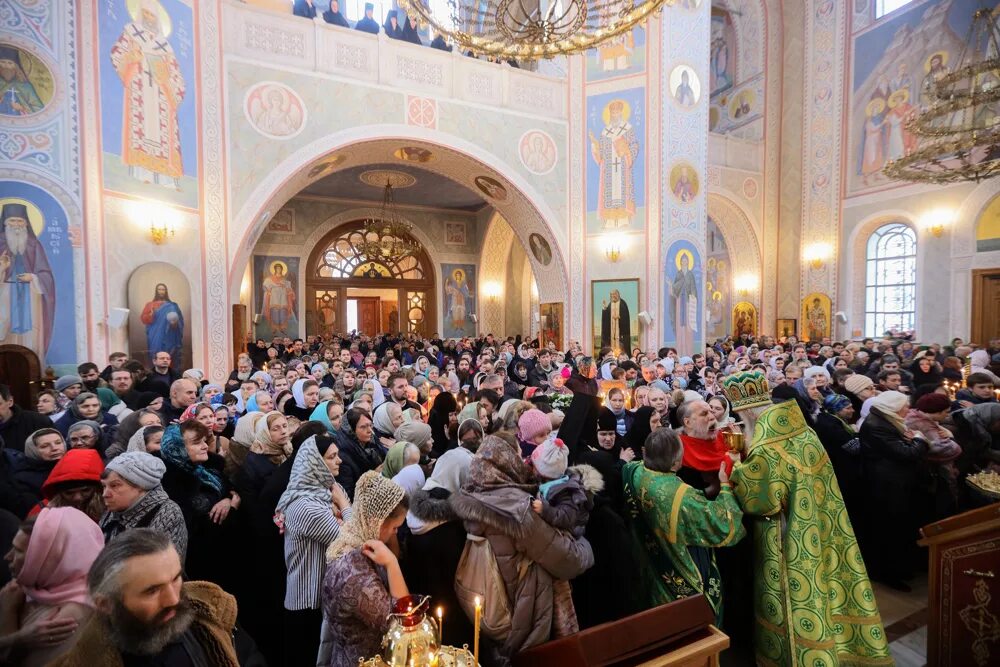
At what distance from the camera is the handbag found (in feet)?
6.81

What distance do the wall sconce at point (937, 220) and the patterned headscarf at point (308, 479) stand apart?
1760 centimetres

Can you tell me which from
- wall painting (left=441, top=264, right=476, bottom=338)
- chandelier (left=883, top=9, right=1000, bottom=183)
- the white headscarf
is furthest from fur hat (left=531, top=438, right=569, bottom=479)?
wall painting (left=441, top=264, right=476, bottom=338)

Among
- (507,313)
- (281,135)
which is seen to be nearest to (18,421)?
(281,135)

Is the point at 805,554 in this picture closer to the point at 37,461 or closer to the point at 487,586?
the point at 487,586

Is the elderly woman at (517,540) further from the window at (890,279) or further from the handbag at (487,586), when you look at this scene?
the window at (890,279)

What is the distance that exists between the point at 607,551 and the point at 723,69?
21.7m

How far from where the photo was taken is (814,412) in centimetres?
474

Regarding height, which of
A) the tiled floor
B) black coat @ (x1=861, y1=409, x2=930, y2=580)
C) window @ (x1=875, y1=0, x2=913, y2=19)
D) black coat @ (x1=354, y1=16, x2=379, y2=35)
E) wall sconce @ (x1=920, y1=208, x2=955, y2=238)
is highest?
window @ (x1=875, y1=0, x2=913, y2=19)

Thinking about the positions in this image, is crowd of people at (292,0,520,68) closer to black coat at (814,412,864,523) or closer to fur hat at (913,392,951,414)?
black coat at (814,412,864,523)

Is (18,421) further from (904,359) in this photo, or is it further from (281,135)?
(904,359)

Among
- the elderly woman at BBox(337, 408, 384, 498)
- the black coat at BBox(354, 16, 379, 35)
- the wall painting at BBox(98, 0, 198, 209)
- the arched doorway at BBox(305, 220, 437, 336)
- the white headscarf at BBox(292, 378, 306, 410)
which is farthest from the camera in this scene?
the arched doorway at BBox(305, 220, 437, 336)

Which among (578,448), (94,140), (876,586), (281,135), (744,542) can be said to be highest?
(281,135)

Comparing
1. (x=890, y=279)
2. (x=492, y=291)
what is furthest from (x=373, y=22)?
(x=890, y=279)

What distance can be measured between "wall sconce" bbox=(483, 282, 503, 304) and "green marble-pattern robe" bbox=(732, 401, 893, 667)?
19.0 meters
